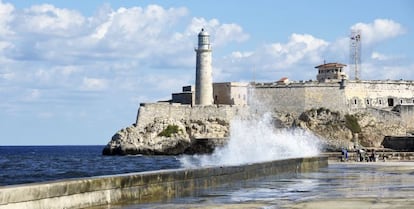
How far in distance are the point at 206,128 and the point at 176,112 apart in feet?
10.1

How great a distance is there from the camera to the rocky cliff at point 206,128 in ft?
222

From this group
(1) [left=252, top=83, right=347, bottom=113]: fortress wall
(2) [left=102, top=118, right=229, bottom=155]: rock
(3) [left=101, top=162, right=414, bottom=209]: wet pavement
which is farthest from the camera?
(1) [left=252, top=83, right=347, bottom=113]: fortress wall

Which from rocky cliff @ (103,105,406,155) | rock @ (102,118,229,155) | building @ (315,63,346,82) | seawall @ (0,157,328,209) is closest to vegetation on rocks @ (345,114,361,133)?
rocky cliff @ (103,105,406,155)

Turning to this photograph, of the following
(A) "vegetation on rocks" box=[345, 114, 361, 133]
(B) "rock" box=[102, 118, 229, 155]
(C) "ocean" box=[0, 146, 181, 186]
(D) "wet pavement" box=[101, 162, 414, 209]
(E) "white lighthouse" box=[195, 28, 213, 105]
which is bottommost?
(D) "wet pavement" box=[101, 162, 414, 209]

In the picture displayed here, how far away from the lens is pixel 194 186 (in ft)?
48.7

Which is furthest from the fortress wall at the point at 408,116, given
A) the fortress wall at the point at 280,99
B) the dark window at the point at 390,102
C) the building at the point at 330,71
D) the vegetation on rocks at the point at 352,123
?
the building at the point at 330,71

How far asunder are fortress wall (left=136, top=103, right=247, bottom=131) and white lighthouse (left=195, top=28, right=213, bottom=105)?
5.30 feet

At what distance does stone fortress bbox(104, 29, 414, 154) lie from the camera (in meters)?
68.2

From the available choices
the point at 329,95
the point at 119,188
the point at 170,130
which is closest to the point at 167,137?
the point at 170,130

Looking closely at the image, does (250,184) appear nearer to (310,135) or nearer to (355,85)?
(310,135)

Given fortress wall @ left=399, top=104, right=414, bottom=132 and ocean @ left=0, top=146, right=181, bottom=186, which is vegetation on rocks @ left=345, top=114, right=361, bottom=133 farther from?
ocean @ left=0, top=146, right=181, bottom=186

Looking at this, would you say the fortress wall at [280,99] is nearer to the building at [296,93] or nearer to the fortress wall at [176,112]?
the building at [296,93]

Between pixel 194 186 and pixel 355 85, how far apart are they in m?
59.7

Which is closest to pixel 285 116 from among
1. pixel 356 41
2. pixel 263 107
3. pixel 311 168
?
pixel 263 107
